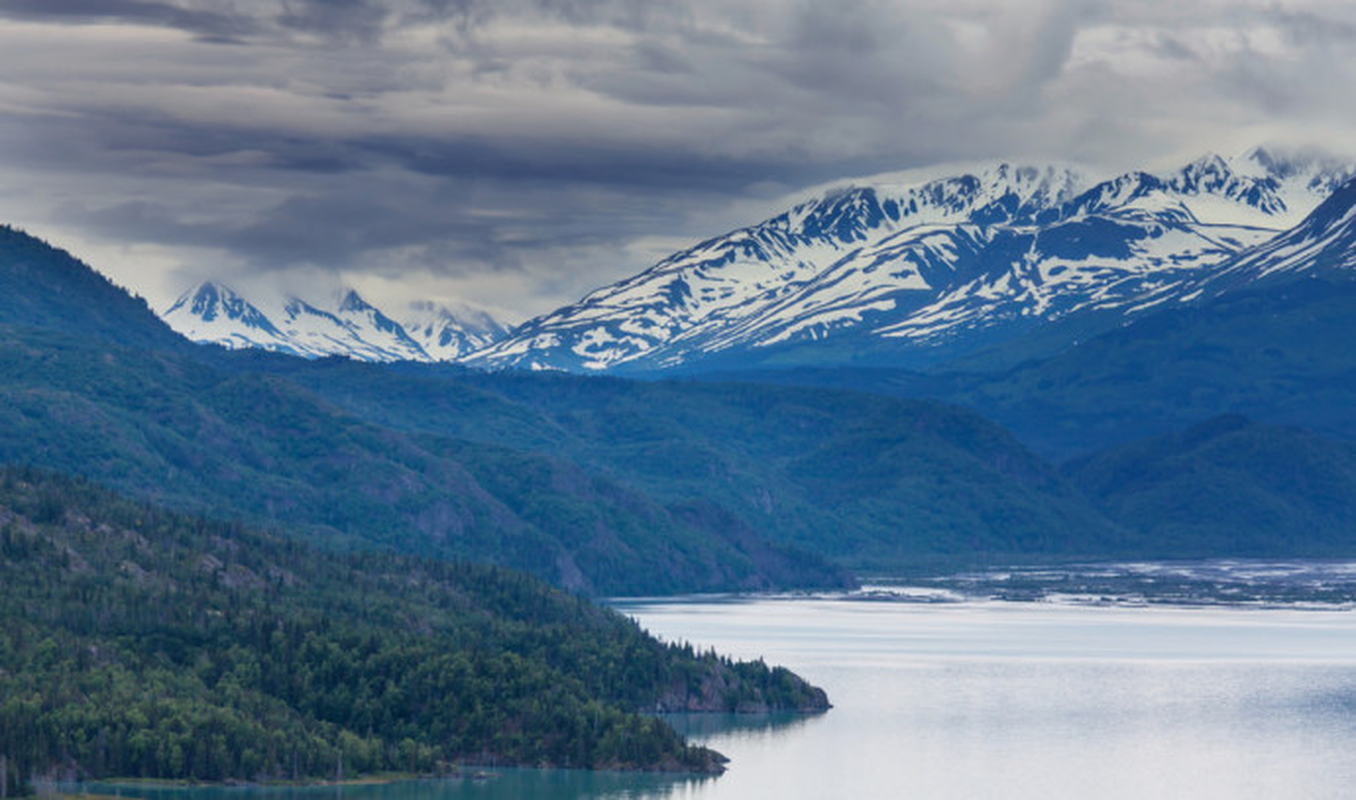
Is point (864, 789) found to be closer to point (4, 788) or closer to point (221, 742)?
point (221, 742)

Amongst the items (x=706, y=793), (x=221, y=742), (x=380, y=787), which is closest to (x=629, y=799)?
(x=706, y=793)

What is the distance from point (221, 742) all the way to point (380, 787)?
12444 millimetres

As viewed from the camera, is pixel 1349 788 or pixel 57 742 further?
pixel 1349 788

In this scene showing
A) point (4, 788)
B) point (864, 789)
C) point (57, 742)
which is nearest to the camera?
point (4, 788)

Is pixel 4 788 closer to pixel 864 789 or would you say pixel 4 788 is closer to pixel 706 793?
pixel 706 793

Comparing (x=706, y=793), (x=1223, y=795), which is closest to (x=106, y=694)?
(x=706, y=793)

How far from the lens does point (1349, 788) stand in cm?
19775

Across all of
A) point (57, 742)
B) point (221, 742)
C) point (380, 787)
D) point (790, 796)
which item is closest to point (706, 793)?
point (790, 796)

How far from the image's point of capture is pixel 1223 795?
196m

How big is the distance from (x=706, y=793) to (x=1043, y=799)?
25836mm

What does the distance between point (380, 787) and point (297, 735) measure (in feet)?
32.5

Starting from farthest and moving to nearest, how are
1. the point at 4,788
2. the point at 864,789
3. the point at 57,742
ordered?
the point at 864,789 → the point at 57,742 → the point at 4,788

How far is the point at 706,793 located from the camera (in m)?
193

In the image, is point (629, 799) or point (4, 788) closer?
point (4, 788)
